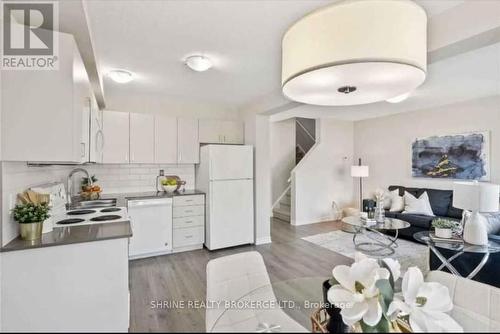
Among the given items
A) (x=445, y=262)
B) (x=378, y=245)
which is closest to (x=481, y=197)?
(x=445, y=262)

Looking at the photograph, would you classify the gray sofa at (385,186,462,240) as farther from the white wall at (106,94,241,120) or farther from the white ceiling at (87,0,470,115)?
the white wall at (106,94,241,120)

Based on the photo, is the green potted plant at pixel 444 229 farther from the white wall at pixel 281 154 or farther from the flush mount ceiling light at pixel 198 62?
the white wall at pixel 281 154

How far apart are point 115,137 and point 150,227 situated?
4.58 ft

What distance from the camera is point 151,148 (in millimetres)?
4008

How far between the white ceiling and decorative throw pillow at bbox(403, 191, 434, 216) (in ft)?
10.7

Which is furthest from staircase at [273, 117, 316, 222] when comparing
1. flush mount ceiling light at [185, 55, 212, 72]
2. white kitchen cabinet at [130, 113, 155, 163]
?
flush mount ceiling light at [185, 55, 212, 72]

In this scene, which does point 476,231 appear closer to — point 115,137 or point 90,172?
point 115,137

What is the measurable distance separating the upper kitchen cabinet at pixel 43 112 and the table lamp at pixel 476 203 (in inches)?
129

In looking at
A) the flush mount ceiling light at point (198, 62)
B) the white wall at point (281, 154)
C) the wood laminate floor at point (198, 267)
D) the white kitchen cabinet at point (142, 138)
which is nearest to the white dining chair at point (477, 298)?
the wood laminate floor at point (198, 267)

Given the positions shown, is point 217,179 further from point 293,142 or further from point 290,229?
point 293,142

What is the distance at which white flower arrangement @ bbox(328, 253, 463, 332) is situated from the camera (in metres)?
0.78

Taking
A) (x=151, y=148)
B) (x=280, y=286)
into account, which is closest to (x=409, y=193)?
(x=280, y=286)

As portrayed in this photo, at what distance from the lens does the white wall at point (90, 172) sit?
1458 millimetres

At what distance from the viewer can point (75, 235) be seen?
5.27 ft
